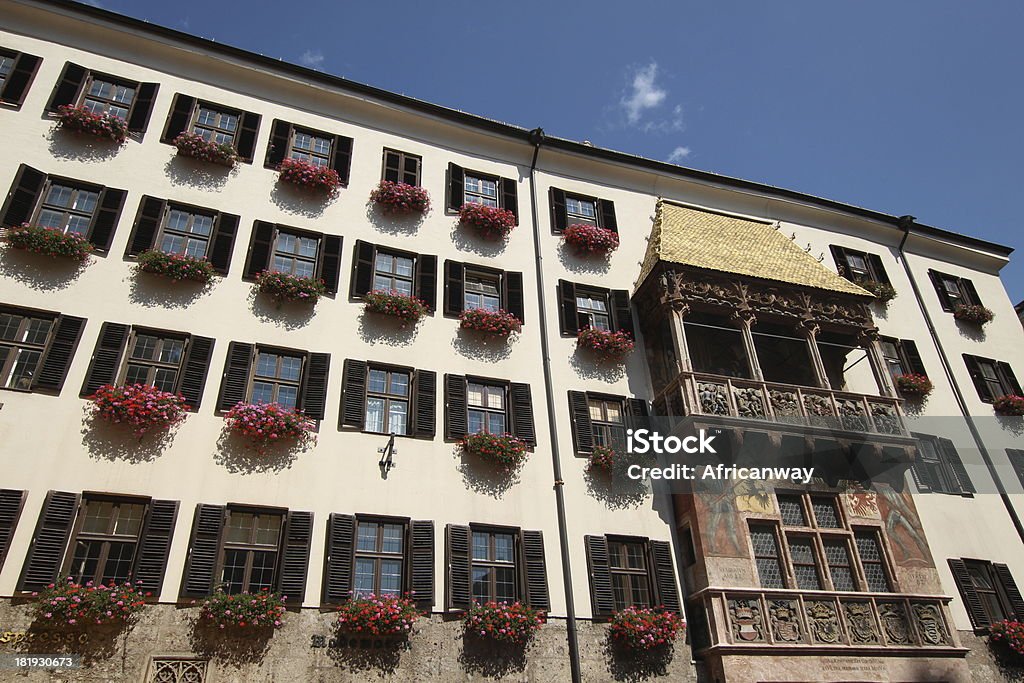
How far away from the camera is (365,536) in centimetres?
1384

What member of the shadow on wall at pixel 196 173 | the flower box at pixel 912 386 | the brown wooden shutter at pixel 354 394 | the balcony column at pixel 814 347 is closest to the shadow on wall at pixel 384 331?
the brown wooden shutter at pixel 354 394

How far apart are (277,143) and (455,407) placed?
8.29m

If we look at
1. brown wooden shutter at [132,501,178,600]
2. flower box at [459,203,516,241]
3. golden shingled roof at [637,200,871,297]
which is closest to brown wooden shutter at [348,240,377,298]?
flower box at [459,203,516,241]

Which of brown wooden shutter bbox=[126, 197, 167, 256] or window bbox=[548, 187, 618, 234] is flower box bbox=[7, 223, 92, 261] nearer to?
brown wooden shutter bbox=[126, 197, 167, 256]

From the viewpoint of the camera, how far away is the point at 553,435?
16.3 metres

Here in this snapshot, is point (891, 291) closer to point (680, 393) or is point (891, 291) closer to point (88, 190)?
point (680, 393)

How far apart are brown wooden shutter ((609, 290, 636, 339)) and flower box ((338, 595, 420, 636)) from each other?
30.0ft

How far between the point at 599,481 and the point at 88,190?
1263cm

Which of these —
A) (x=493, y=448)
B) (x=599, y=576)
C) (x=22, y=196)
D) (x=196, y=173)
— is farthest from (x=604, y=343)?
(x=22, y=196)

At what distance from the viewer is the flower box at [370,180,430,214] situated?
18344 mm

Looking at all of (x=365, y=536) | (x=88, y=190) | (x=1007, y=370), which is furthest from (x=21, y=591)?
(x=1007, y=370)

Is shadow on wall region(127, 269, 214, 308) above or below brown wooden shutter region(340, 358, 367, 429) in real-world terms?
above

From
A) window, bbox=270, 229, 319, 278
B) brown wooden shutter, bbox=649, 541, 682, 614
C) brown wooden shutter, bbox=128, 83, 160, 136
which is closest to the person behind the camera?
brown wooden shutter, bbox=649, 541, 682, 614

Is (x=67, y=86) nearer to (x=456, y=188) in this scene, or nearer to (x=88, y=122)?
(x=88, y=122)
